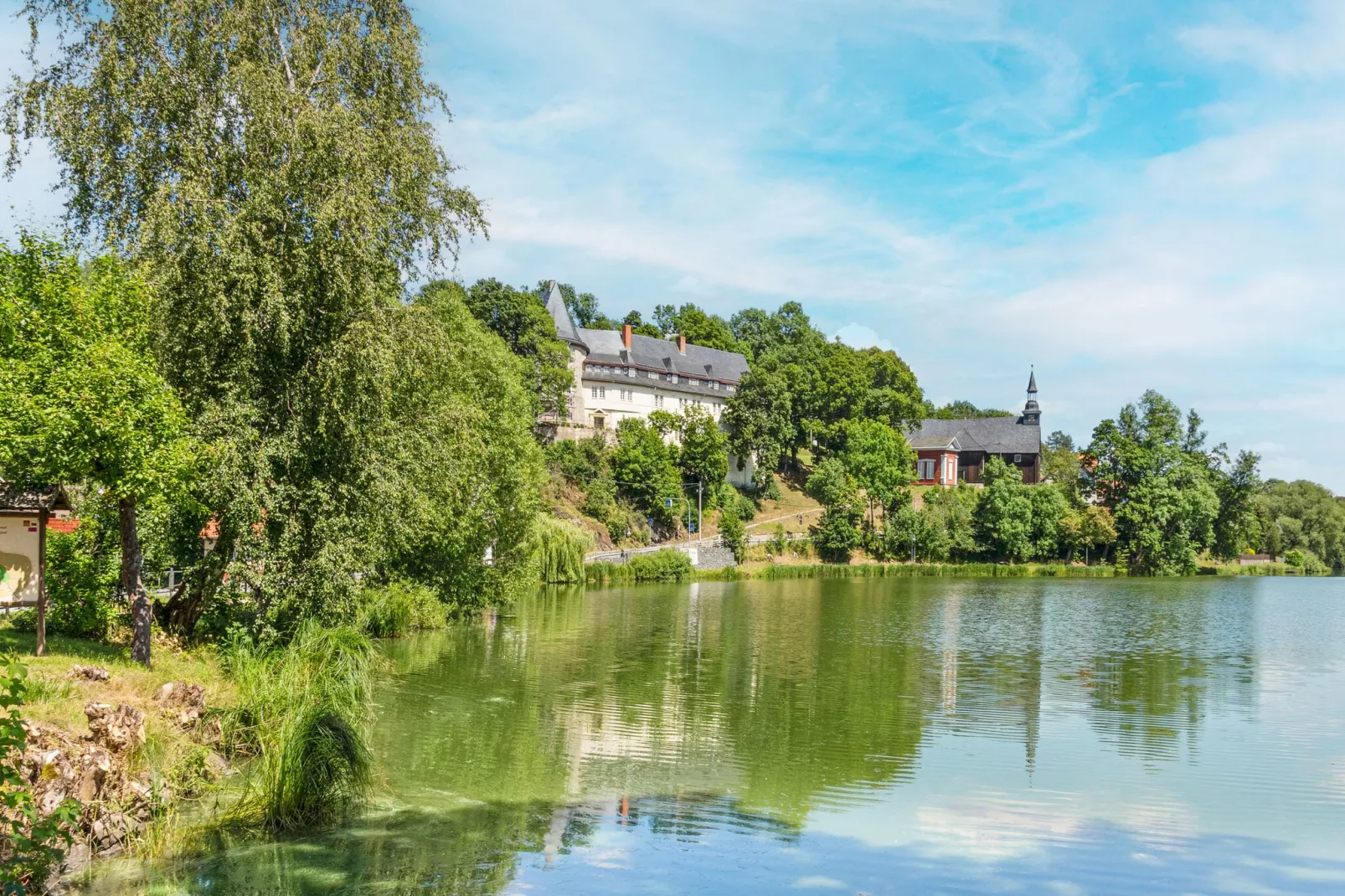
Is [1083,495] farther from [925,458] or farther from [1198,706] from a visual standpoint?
[1198,706]

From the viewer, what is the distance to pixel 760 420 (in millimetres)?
81625

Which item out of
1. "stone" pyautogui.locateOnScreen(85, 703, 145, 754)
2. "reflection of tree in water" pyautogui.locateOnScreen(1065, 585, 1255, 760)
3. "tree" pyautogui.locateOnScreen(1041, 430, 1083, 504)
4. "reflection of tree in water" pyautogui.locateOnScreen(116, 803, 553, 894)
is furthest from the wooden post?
"tree" pyautogui.locateOnScreen(1041, 430, 1083, 504)

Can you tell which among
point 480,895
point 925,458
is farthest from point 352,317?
point 925,458

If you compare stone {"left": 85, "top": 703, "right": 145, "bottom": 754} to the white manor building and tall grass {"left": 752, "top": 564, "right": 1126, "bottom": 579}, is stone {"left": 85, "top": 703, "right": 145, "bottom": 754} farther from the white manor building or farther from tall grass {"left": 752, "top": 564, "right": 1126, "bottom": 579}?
the white manor building

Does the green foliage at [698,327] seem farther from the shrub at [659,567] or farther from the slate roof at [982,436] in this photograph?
the shrub at [659,567]

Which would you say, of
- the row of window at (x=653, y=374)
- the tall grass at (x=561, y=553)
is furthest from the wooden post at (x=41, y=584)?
the row of window at (x=653, y=374)

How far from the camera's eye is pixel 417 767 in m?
13.4

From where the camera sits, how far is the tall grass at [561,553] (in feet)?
150

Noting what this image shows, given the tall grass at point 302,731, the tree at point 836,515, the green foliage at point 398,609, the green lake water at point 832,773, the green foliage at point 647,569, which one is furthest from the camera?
the tree at point 836,515

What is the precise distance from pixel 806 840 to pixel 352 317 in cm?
1229

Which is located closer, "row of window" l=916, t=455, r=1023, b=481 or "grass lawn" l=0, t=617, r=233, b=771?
"grass lawn" l=0, t=617, r=233, b=771

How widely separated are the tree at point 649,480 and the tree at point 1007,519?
24973 millimetres

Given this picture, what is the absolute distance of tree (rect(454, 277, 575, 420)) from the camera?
67250mm

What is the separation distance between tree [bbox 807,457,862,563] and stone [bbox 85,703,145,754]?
2587 inches
